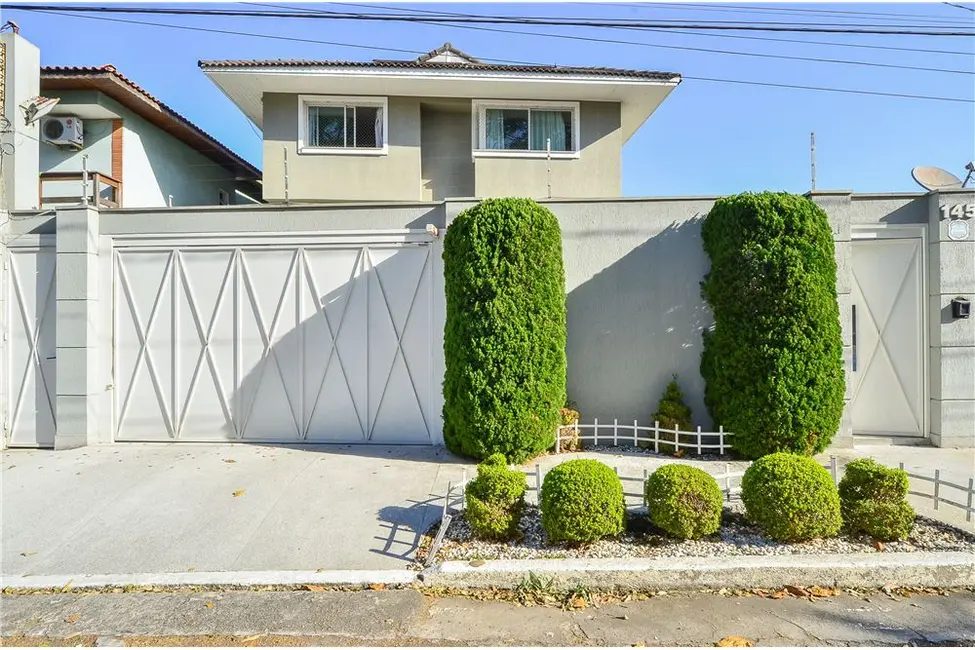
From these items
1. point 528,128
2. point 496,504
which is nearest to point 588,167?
point 528,128

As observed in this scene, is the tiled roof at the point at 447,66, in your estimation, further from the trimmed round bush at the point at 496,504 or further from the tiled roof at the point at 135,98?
the trimmed round bush at the point at 496,504

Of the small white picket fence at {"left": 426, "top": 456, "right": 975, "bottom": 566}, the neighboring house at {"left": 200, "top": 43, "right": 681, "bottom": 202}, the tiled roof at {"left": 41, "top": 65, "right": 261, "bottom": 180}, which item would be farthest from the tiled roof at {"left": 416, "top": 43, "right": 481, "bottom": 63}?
the small white picket fence at {"left": 426, "top": 456, "right": 975, "bottom": 566}

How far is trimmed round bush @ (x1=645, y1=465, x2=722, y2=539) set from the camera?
4430mm

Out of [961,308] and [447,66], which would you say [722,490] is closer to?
[961,308]

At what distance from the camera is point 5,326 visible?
310 inches

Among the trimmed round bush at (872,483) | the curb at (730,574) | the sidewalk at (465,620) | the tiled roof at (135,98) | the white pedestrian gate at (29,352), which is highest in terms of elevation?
the tiled roof at (135,98)

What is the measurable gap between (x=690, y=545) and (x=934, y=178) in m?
7.14

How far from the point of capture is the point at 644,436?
7.56 meters

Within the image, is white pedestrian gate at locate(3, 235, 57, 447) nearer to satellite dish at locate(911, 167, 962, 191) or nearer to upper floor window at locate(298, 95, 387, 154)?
upper floor window at locate(298, 95, 387, 154)

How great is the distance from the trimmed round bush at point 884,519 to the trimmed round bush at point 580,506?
1949 millimetres

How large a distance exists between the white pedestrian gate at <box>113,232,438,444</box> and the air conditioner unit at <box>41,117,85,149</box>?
524 centimetres

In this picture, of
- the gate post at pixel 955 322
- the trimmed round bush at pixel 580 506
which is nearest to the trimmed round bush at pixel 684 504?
the trimmed round bush at pixel 580 506

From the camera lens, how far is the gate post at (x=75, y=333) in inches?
303

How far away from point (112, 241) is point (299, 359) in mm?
3262
